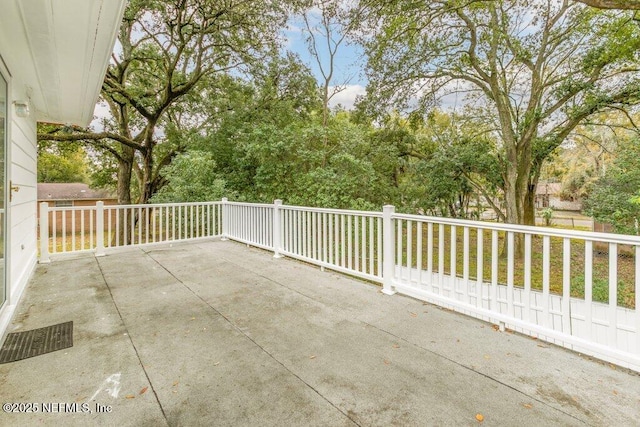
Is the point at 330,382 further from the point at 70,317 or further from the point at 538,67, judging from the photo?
the point at 538,67

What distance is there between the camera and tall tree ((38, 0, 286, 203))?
8.39 m

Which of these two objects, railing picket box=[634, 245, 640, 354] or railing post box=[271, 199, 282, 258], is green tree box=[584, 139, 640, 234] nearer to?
railing picket box=[634, 245, 640, 354]

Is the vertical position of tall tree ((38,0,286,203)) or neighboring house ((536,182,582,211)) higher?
tall tree ((38,0,286,203))

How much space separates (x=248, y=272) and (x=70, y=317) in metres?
2.03

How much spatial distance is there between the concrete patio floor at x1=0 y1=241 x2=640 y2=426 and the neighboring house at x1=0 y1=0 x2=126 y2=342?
0.75 meters

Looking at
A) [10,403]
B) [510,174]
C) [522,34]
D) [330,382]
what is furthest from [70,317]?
[522,34]

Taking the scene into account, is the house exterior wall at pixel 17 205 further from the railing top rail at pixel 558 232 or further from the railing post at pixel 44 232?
the railing top rail at pixel 558 232

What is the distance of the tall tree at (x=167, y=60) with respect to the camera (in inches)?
330

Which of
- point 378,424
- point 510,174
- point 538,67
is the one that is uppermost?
point 538,67

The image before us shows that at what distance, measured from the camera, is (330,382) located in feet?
6.41

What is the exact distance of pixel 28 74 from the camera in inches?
146

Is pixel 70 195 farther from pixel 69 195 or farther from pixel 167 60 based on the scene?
pixel 167 60

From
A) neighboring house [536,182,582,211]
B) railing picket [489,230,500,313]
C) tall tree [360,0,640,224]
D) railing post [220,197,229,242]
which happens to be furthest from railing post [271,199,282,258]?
neighboring house [536,182,582,211]

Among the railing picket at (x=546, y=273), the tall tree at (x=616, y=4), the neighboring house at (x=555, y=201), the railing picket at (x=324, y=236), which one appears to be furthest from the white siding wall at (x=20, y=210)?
the neighboring house at (x=555, y=201)
